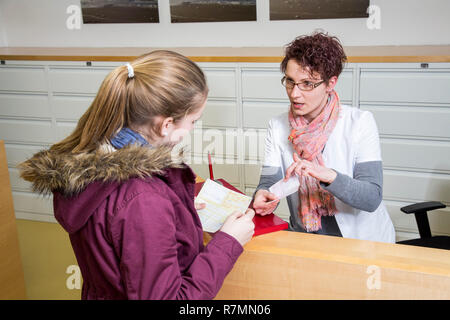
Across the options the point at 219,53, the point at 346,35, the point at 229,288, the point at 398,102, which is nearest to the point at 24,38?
the point at 219,53

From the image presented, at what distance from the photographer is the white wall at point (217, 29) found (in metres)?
3.01

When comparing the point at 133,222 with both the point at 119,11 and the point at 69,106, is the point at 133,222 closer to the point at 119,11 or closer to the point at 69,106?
the point at 69,106

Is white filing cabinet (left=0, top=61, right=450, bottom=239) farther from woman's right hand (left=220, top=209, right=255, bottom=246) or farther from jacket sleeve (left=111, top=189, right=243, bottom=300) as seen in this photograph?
jacket sleeve (left=111, top=189, right=243, bottom=300)

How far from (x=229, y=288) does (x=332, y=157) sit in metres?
0.76

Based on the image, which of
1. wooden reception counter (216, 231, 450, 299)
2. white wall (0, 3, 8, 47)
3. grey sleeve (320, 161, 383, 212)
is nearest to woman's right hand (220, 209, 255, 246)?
wooden reception counter (216, 231, 450, 299)

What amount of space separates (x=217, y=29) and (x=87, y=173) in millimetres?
2650

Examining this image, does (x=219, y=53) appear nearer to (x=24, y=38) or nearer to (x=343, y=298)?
(x=24, y=38)

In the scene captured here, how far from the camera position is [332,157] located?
1.87 m

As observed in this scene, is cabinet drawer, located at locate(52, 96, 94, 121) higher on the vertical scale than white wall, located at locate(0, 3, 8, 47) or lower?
lower

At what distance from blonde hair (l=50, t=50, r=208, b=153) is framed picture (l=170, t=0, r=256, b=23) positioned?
92.9 inches

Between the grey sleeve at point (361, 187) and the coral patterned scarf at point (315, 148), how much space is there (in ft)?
0.51

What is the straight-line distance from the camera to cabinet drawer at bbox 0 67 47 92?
11.5 ft

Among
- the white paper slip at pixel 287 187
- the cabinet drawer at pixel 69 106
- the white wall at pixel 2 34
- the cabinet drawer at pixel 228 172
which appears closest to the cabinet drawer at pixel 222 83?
the cabinet drawer at pixel 228 172

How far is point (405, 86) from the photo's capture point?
272 cm
